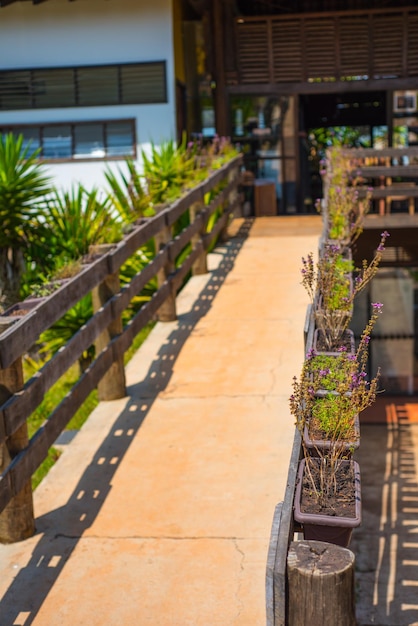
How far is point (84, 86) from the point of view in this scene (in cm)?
1803

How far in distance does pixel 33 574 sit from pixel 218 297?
5.78m

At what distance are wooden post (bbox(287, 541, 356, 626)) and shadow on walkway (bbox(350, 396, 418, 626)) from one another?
3723 mm

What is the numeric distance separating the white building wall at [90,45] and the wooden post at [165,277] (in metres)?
8.98

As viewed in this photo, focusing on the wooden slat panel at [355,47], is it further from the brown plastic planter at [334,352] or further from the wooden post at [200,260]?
the brown plastic planter at [334,352]

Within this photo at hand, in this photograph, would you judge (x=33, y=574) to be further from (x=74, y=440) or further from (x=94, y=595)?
(x=74, y=440)

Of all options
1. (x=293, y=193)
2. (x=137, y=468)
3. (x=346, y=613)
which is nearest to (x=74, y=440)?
(x=137, y=468)

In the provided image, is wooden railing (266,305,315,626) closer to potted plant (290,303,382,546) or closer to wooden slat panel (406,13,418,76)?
potted plant (290,303,382,546)

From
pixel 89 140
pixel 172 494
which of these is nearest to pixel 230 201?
pixel 89 140

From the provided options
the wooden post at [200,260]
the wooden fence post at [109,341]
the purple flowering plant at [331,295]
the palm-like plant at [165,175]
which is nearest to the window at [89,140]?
the palm-like plant at [165,175]

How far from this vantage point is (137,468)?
19.0ft

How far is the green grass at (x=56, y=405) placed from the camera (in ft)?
21.6

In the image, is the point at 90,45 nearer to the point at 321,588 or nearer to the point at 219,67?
the point at 219,67

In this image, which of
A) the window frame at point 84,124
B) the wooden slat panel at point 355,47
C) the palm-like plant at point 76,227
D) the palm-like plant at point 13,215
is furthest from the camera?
the wooden slat panel at point 355,47

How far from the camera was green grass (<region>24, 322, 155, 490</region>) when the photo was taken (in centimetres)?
659
